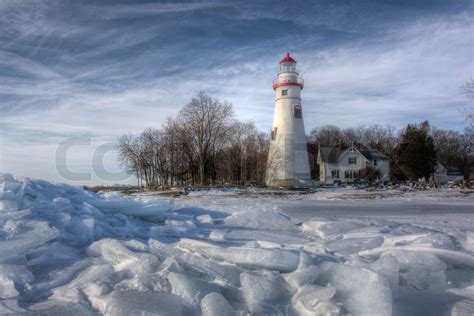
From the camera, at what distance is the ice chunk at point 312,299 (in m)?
2.44

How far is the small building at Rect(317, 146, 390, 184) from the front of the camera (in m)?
43.7

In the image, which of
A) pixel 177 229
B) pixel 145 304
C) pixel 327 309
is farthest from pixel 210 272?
pixel 177 229

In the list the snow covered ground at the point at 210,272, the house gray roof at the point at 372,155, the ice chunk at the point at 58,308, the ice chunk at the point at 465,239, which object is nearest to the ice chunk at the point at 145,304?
the snow covered ground at the point at 210,272

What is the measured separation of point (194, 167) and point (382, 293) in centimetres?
3697

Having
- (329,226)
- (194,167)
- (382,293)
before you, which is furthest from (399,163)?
(382,293)

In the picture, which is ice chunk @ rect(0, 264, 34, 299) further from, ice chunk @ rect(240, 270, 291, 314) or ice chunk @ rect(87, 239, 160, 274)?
ice chunk @ rect(240, 270, 291, 314)

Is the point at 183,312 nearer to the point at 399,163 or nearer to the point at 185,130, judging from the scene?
the point at 185,130

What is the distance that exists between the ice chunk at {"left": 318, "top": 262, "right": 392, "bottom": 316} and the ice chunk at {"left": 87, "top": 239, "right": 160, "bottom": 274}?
1367 mm

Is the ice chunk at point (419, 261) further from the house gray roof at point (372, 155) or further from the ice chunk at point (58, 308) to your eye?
the house gray roof at point (372, 155)

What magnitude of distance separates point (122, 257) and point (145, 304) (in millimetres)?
963

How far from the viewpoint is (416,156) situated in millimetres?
39281

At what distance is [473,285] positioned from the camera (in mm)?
2992

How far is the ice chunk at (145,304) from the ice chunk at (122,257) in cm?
44

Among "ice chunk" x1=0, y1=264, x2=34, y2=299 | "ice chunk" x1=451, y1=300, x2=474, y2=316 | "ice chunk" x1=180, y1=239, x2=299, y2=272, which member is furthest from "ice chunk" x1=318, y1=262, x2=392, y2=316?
"ice chunk" x1=0, y1=264, x2=34, y2=299
